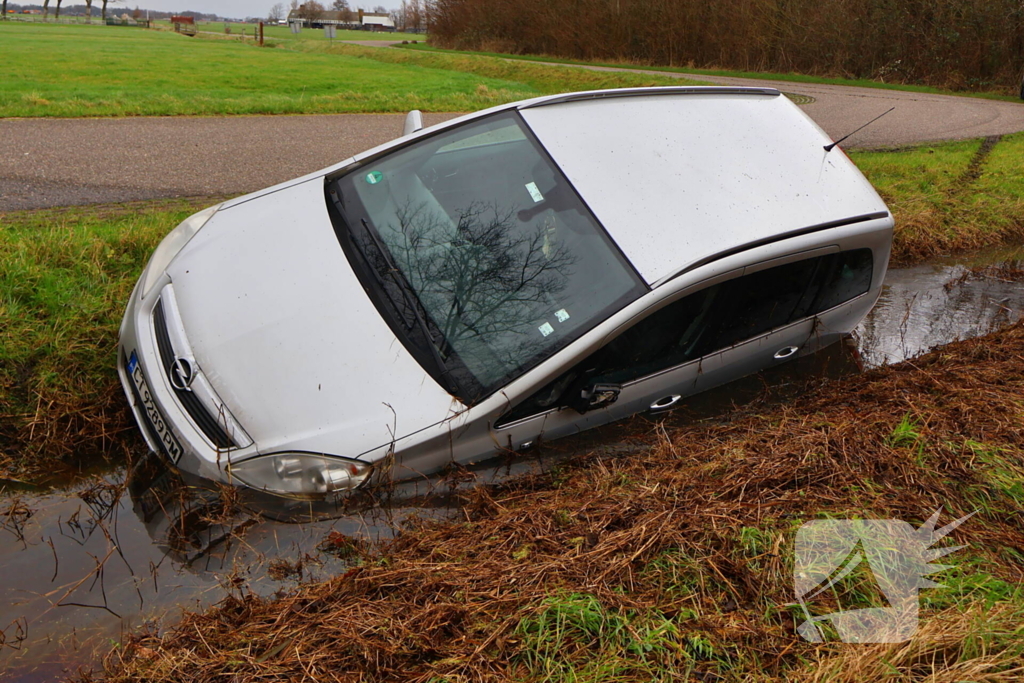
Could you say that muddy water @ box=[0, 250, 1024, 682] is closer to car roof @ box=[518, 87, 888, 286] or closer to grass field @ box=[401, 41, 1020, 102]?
car roof @ box=[518, 87, 888, 286]

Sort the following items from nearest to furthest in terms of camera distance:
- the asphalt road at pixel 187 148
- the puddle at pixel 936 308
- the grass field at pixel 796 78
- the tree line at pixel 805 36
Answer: the puddle at pixel 936 308 → the asphalt road at pixel 187 148 → the grass field at pixel 796 78 → the tree line at pixel 805 36

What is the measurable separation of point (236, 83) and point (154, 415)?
18827 mm

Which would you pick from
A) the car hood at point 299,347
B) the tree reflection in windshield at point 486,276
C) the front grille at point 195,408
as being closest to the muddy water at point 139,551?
the front grille at point 195,408

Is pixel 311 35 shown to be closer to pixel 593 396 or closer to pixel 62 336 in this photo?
pixel 62 336

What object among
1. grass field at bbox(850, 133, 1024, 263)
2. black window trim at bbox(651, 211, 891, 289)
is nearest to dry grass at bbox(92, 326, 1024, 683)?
black window trim at bbox(651, 211, 891, 289)

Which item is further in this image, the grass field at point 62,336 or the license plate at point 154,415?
the grass field at point 62,336

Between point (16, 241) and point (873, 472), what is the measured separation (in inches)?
203

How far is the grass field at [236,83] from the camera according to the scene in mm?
13023

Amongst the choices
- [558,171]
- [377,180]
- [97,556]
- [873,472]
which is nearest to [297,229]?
[377,180]

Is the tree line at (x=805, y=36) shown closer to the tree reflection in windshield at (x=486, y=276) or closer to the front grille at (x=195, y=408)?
the tree reflection in windshield at (x=486, y=276)

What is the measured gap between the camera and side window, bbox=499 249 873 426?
11.8ft

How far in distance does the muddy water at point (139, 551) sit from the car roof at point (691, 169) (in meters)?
1.10

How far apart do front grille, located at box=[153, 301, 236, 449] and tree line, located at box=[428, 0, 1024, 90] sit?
26986 millimetres

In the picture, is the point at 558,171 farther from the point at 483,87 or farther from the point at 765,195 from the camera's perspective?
the point at 483,87
